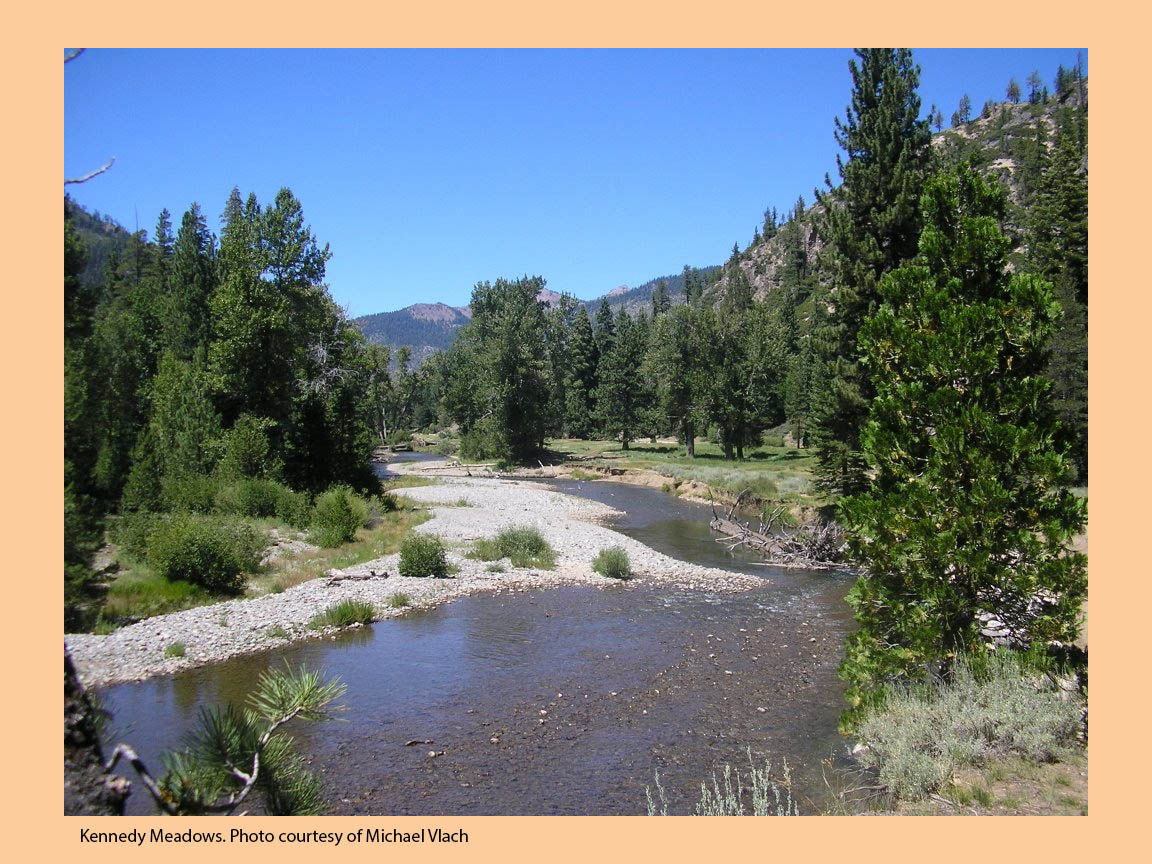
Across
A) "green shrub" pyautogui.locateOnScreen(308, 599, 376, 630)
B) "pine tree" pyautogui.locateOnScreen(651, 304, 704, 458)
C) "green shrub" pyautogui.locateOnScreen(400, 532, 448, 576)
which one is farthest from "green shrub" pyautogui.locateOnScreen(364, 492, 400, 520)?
"pine tree" pyautogui.locateOnScreen(651, 304, 704, 458)

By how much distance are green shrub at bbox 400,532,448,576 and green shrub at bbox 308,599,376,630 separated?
400 centimetres

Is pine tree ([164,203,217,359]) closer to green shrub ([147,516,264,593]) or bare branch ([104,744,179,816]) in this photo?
green shrub ([147,516,264,593])

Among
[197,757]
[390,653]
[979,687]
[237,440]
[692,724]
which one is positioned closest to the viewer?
[197,757]

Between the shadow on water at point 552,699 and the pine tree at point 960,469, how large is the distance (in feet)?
8.79

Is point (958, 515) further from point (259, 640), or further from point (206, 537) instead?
point (206, 537)

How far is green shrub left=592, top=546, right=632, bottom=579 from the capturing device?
23266mm

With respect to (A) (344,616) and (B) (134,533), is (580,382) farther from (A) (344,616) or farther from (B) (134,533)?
(A) (344,616)

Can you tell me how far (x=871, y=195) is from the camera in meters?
24.9

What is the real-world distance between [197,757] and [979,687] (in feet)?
29.7

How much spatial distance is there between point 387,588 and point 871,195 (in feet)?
68.0

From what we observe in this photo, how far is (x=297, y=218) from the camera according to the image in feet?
114

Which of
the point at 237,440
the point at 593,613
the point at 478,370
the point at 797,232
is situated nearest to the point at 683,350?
the point at 478,370

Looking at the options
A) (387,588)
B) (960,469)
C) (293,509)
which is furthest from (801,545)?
(293,509)

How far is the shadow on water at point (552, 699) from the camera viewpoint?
1019 cm
